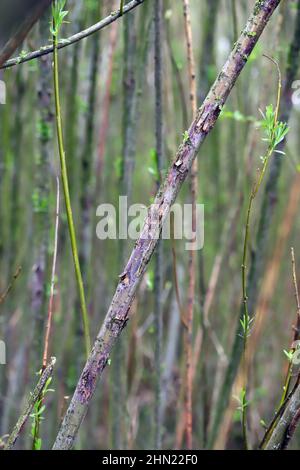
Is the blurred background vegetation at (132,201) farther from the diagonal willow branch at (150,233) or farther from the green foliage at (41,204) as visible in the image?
the diagonal willow branch at (150,233)

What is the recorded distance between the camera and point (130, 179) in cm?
137

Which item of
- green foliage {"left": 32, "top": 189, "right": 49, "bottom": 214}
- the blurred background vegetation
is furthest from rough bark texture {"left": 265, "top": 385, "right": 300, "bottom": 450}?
green foliage {"left": 32, "top": 189, "right": 49, "bottom": 214}

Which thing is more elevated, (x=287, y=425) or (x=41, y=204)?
(x=41, y=204)

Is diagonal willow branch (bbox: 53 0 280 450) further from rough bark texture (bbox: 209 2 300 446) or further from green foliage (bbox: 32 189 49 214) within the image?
green foliage (bbox: 32 189 49 214)

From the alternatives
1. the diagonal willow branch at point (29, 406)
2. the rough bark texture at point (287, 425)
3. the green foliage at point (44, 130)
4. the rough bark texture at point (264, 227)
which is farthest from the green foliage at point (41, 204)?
the rough bark texture at point (287, 425)

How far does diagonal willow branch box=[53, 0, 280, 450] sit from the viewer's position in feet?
2.59

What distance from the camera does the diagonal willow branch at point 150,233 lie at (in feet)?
2.59

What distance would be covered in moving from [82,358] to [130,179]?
2.21 ft

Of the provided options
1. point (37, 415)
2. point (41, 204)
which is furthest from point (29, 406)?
point (41, 204)

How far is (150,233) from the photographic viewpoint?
0.79 meters

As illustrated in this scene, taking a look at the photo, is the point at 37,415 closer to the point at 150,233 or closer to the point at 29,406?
the point at 29,406

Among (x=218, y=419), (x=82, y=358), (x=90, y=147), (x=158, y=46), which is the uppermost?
(x=158, y=46)
